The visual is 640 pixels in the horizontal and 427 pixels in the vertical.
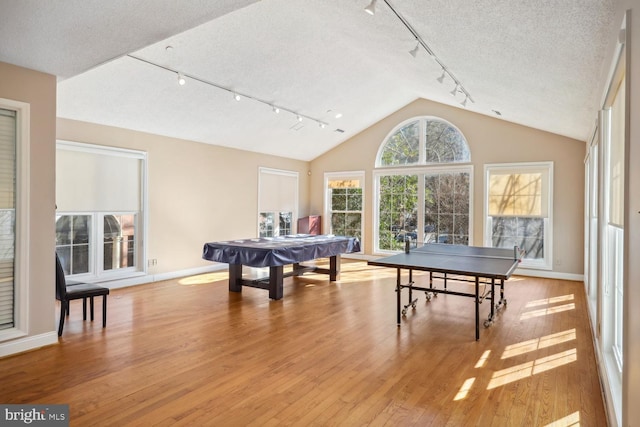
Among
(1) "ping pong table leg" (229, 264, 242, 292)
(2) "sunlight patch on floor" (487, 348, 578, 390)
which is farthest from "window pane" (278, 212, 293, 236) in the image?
(2) "sunlight patch on floor" (487, 348, 578, 390)

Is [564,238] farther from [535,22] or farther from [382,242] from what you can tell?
[535,22]

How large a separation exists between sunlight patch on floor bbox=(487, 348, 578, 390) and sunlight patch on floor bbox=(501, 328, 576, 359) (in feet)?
0.58

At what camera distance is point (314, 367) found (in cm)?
301

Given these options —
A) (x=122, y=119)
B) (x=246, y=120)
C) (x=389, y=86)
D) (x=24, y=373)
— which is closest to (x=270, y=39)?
(x=246, y=120)

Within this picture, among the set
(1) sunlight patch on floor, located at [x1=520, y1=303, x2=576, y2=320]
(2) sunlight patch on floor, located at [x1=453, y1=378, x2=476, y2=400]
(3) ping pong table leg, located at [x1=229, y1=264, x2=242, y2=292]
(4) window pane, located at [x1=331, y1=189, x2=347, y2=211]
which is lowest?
(2) sunlight patch on floor, located at [x1=453, y1=378, x2=476, y2=400]

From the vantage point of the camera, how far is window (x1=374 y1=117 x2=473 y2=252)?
756cm

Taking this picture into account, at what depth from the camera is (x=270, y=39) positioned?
15.4 feet

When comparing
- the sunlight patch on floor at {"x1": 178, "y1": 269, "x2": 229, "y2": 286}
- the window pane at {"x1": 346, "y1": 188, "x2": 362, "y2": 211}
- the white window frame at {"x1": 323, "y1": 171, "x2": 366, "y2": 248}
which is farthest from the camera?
the window pane at {"x1": 346, "y1": 188, "x2": 362, "y2": 211}

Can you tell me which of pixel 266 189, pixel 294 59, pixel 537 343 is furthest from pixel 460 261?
pixel 266 189

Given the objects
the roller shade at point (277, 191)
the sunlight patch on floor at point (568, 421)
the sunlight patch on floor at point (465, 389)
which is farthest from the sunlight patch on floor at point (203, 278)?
the sunlight patch on floor at point (568, 421)

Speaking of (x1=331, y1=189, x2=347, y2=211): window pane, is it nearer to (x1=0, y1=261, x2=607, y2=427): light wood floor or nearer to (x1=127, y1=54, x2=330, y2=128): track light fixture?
(x1=127, y1=54, x2=330, y2=128): track light fixture

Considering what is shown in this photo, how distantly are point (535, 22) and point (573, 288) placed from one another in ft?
15.6

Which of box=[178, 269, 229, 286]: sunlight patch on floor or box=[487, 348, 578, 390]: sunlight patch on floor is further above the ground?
box=[178, 269, 229, 286]: sunlight patch on floor

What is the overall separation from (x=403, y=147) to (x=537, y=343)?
5.43m
